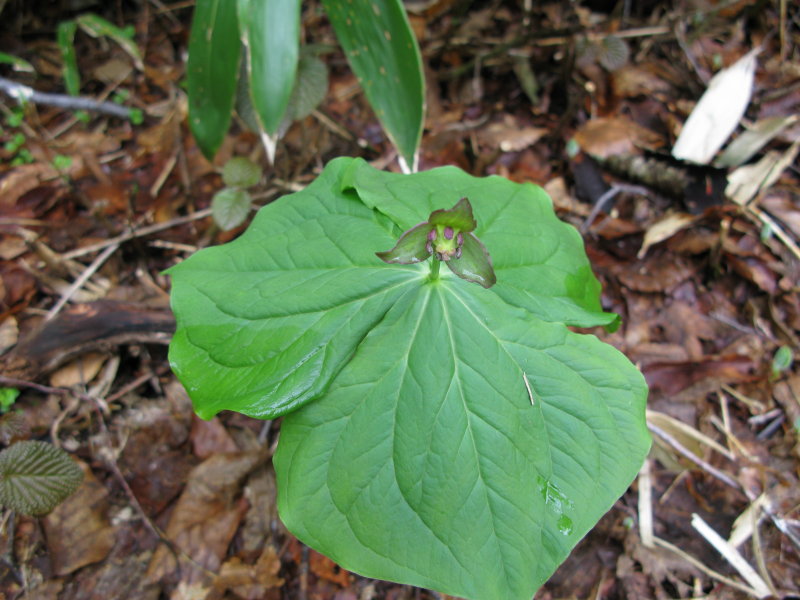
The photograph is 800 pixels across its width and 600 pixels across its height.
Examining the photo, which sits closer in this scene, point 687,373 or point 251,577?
point 251,577

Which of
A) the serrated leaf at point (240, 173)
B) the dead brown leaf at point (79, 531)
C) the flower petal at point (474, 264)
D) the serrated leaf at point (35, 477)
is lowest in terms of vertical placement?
the dead brown leaf at point (79, 531)

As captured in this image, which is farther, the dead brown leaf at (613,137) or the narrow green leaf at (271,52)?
the dead brown leaf at (613,137)

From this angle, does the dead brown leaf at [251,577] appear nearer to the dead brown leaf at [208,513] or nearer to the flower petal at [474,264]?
the dead brown leaf at [208,513]

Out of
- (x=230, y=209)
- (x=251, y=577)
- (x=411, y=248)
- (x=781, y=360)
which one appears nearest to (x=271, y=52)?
(x=230, y=209)

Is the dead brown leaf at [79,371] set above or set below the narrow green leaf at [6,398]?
below

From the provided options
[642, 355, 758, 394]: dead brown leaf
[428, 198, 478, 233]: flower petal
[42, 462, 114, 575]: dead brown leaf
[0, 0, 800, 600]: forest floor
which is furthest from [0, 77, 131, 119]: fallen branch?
[642, 355, 758, 394]: dead brown leaf

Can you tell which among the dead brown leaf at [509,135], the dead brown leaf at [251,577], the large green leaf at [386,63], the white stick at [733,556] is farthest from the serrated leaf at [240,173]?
the white stick at [733,556]

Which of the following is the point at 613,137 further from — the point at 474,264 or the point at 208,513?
the point at 208,513

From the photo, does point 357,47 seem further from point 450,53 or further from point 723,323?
point 723,323
